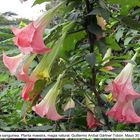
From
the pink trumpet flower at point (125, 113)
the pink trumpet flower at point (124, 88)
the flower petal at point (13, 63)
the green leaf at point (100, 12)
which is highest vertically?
the green leaf at point (100, 12)

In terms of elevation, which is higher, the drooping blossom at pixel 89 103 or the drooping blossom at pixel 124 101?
the drooping blossom at pixel 124 101

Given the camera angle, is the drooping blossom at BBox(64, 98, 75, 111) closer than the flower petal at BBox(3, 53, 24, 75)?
No

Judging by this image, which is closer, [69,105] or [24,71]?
[24,71]

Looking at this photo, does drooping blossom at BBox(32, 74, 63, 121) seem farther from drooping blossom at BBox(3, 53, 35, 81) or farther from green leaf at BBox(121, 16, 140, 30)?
green leaf at BBox(121, 16, 140, 30)

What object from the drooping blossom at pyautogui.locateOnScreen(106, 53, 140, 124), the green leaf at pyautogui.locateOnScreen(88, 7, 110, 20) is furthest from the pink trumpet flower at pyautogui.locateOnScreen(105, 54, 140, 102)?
the green leaf at pyautogui.locateOnScreen(88, 7, 110, 20)

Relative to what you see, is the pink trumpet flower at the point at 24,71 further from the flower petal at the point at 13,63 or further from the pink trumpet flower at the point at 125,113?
the pink trumpet flower at the point at 125,113

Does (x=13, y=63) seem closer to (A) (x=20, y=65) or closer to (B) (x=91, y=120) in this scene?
(A) (x=20, y=65)

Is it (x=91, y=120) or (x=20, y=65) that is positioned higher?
(x=20, y=65)

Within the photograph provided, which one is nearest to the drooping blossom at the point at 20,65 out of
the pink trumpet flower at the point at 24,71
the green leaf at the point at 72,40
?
the pink trumpet flower at the point at 24,71

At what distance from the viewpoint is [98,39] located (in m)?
0.77

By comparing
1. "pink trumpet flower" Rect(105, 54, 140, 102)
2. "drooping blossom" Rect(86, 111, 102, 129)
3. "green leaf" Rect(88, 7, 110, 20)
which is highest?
"green leaf" Rect(88, 7, 110, 20)

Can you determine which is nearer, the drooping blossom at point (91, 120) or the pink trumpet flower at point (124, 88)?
the pink trumpet flower at point (124, 88)

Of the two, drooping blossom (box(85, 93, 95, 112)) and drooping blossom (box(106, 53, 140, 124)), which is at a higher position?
drooping blossom (box(106, 53, 140, 124))

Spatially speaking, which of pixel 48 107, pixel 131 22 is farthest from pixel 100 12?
pixel 48 107
